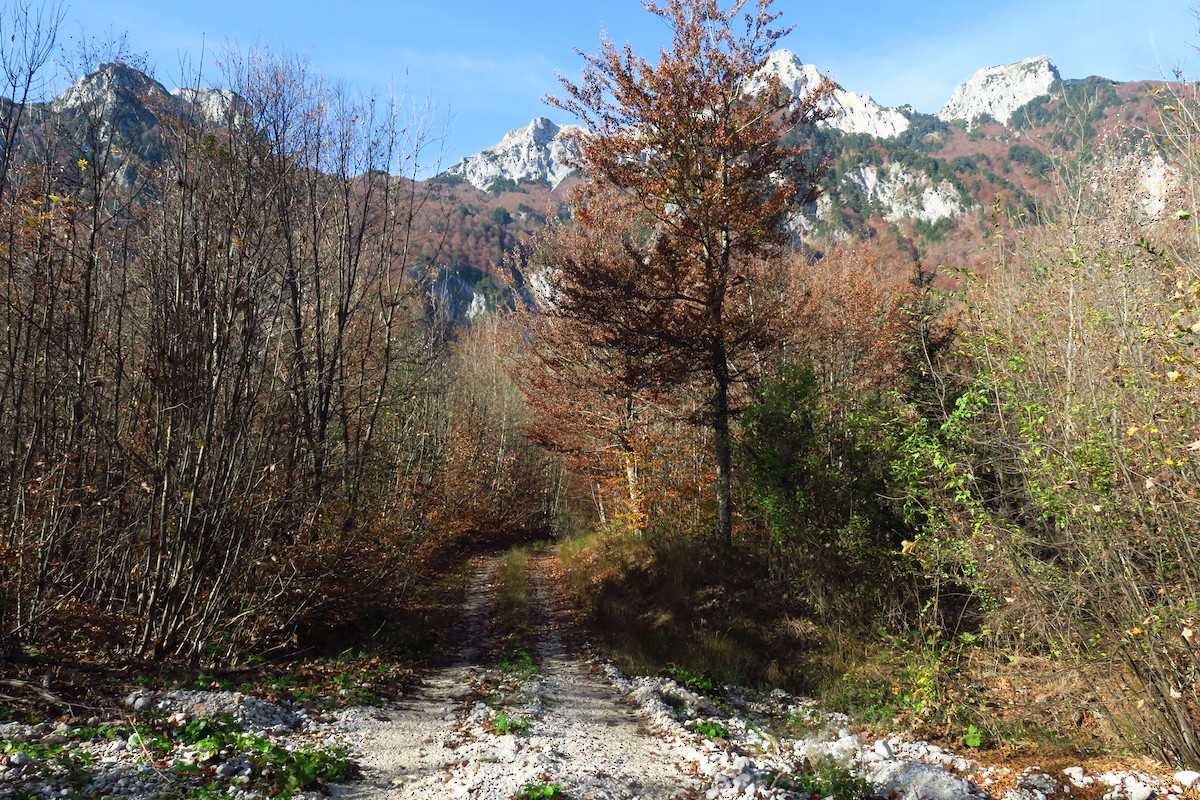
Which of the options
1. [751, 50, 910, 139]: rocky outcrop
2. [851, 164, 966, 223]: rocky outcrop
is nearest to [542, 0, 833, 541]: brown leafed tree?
[851, 164, 966, 223]: rocky outcrop

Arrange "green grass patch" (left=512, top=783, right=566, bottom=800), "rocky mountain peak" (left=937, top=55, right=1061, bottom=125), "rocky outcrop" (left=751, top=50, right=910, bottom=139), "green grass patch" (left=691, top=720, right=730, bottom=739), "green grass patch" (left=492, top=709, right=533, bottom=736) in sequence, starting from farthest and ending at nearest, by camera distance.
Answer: "rocky outcrop" (left=751, top=50, right=910, bottom=139)
"rocky mountain peak" (left=937, top=55, right=1061, bottom=125)
"green grass patch" (left=691, top=720, right=730, bottom=739)
"green grass patch" (left=492, top=709, right=533, bottom=736)
"green grass patch" (left=512, top=783, right=566, bottom=800)

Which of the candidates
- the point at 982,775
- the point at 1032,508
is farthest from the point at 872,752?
the point at 1032,508

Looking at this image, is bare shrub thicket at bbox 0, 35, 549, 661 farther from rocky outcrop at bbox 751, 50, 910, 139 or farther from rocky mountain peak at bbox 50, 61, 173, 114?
rocky outcrop at bbox 751, 50, 910, 139

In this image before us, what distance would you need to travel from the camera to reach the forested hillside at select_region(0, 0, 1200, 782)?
209 inches

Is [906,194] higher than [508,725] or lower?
higher

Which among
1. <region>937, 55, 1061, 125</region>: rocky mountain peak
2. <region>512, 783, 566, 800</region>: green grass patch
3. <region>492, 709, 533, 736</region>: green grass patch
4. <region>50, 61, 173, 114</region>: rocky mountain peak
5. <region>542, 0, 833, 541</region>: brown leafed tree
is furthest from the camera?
<region>937, 55, 1061, 125</region>: rocky mountain peak

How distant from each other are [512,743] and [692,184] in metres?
9.25

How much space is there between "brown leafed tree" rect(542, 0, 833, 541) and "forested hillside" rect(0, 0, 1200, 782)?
0.07 metres

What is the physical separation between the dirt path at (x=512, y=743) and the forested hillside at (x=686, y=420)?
1.55 m

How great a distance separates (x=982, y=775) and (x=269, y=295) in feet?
31.4

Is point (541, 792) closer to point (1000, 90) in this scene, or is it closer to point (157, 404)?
point (157, 404)

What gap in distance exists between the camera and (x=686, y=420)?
1170 centimetres

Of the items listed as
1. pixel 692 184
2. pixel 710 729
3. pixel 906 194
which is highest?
pixel 906 194

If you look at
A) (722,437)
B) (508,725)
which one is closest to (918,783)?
(508,725)
